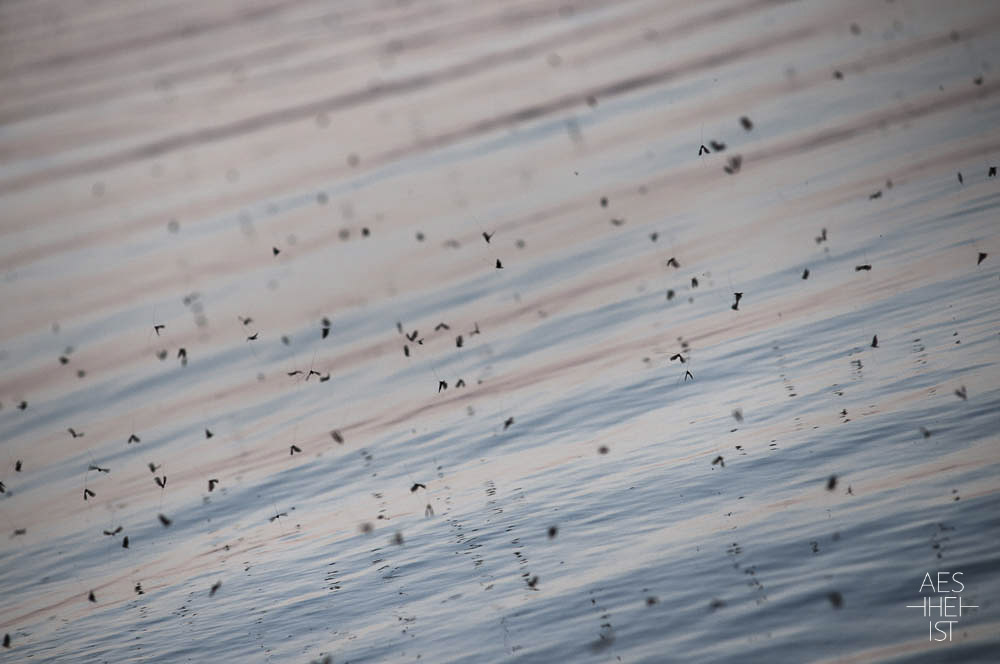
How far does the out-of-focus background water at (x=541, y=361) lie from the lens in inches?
546

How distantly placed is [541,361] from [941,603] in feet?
36.1

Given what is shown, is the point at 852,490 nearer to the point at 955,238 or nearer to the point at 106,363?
the point at 955,238

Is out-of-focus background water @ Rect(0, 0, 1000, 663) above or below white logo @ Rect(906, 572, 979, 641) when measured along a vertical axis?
above

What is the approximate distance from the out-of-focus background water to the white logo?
83mm

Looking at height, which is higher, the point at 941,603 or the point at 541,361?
the point at 541,361

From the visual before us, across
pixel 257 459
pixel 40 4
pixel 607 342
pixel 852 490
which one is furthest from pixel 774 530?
pixel 40 4

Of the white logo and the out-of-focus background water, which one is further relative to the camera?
the out-of-focus background water

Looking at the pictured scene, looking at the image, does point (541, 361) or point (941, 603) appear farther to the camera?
point (541, 361)

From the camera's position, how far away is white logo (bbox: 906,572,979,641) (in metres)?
11.3

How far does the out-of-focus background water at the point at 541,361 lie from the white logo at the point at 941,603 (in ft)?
0.27

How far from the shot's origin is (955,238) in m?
20.9

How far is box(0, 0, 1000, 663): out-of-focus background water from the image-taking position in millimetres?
13867

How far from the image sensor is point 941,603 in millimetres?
11633

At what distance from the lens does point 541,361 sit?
22.0 m
